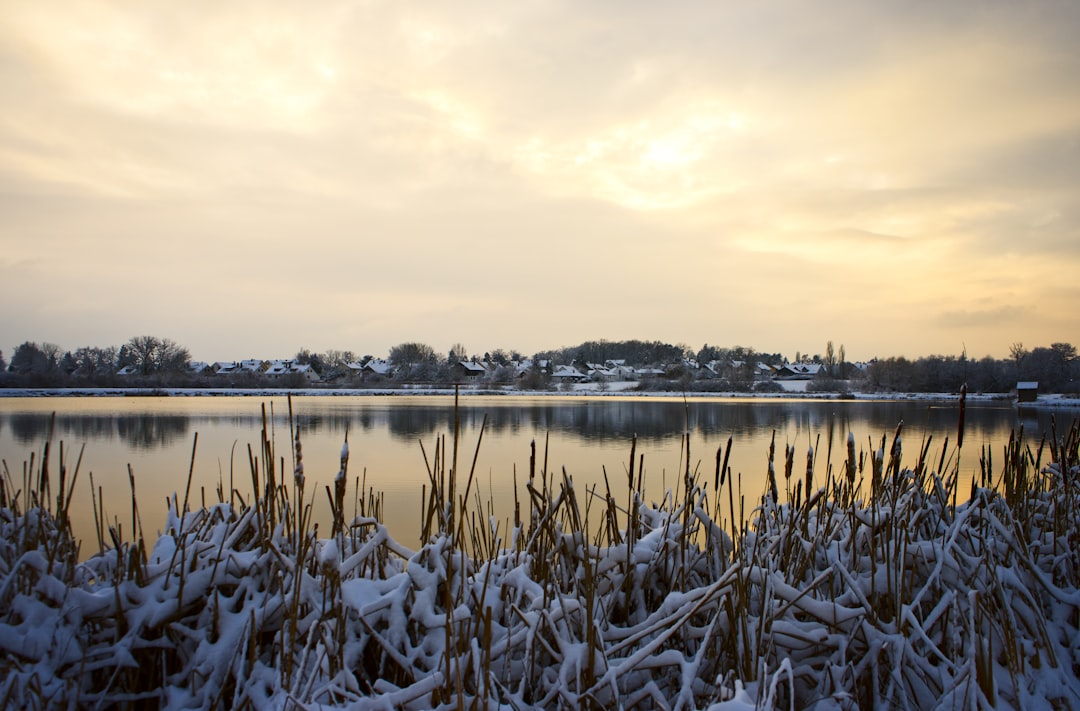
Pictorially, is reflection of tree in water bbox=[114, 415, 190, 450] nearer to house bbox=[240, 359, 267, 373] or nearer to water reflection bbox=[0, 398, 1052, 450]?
water reflection bbox=[0, 398, 1052, 450]

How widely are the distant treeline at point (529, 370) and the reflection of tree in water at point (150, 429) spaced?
4114 millimetres

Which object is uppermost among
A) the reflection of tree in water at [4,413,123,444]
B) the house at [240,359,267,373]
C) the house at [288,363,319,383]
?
the house at [240,359,267,373]

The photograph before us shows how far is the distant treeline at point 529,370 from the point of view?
47.2 metres

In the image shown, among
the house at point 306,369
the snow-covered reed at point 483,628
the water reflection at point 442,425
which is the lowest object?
the water reflection at point 442,425

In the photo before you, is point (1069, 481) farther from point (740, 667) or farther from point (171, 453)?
point (171, 453)

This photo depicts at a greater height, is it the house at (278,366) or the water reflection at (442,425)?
the house at (278,366)

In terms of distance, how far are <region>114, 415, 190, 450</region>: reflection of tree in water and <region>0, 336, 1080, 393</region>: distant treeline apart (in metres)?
4.11

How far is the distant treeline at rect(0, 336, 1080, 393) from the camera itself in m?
47.2

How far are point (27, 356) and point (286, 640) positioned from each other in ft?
290

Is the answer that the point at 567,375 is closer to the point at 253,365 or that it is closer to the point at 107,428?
the point at 253,365

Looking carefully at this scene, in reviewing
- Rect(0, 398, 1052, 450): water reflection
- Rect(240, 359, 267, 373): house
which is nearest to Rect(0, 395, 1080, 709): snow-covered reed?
Rect(0, 398, 1052, 450): water reflection

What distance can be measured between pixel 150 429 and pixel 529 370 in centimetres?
5245

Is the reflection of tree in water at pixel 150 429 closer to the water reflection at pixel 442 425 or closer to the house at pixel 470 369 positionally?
the water reflection at pixel 442 425

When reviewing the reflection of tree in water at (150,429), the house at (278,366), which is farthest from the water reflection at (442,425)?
the house at (278,366)
